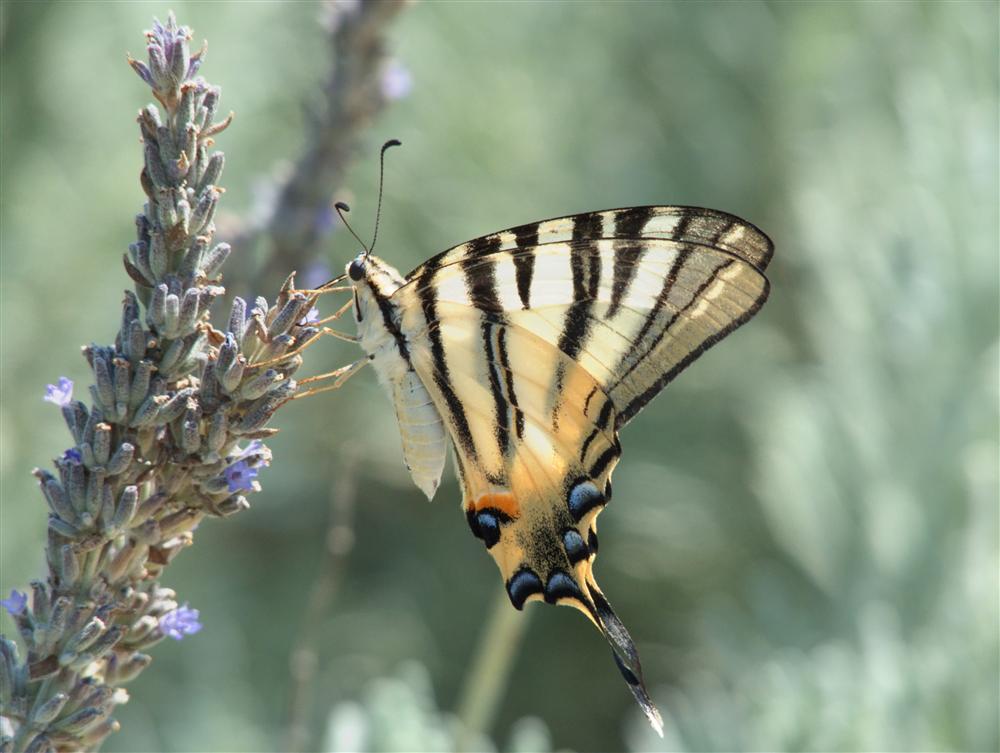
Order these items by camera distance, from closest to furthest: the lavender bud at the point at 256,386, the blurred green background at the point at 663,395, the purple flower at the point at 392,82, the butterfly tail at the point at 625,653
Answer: the lavender bud at the point at 256,386
the butterfly tail at the point at 625,653
the purple flower at the point at 392,82
the blurred green background at the point at 663,395

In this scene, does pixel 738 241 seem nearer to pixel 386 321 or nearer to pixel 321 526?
pixel 386 321

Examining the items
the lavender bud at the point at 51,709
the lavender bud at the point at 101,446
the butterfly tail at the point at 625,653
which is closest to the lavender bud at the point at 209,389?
the lavender bud at the point at 101,446

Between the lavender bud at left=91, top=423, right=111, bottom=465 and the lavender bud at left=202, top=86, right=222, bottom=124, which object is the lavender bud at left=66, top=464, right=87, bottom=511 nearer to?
the lavender bud at left=91, top=423, right=111, bottom=465

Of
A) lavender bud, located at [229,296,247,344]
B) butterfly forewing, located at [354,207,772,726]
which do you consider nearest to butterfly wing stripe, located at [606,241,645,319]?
butterfly forewing, located at [354,207,772,726]

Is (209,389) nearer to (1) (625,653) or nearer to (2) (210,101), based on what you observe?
(2) (210,101)

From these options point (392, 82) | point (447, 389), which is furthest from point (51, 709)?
point (392, 82)

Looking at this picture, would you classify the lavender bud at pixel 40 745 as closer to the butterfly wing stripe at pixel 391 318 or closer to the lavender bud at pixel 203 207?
the lavender bud at pixel 203 207
